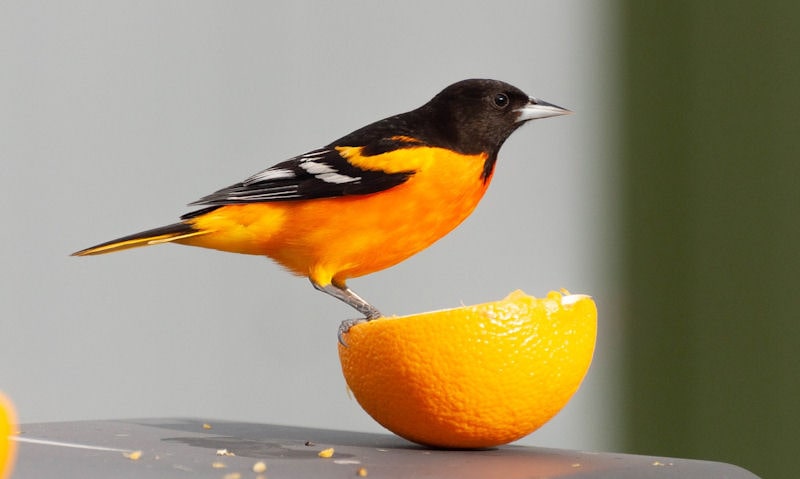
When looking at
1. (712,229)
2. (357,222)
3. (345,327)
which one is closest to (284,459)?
(345,327)

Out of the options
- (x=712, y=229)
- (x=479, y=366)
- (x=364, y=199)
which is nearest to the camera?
(x=479, y=366)

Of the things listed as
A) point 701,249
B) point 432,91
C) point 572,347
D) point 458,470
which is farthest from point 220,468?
point 701,249

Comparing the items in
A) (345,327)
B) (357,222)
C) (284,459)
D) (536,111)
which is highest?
(536,111)

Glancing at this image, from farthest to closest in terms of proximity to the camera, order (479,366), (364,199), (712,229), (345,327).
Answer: (712,229) < (364,199) < (345,327) < (479,366)

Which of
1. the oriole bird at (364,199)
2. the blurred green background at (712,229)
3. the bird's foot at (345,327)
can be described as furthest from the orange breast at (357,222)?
the blurred green background at (712,229)

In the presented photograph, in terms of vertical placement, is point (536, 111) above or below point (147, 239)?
above

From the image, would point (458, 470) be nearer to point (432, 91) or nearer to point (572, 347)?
point (572, 347)

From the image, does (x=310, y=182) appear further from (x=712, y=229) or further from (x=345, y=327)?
(x=712, y=229)

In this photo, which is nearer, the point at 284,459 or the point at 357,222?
the point at 284,459
